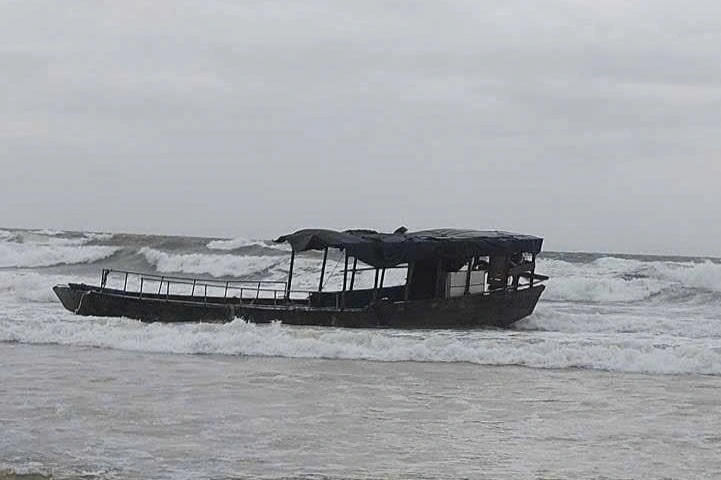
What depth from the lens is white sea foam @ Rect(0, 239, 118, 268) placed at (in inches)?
2275

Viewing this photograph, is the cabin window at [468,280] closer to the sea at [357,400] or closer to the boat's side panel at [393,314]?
the boat's side panel at [393,314]

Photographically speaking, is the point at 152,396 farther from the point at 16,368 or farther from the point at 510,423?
the point at 510,423

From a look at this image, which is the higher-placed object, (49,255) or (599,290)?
(599,290)

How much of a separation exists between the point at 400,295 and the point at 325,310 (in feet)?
9.94

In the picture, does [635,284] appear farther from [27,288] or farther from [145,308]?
[27,288]

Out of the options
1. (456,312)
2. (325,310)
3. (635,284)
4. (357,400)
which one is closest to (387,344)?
(325,310)

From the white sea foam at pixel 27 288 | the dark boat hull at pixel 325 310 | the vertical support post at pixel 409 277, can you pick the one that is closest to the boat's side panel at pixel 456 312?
the dark boat hull at pixel 325 310

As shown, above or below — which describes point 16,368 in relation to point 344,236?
below

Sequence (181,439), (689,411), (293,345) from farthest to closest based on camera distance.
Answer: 1. (293,345)
2. (689,411)
3. (181,439)

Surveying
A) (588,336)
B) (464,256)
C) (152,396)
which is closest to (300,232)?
(464,256)

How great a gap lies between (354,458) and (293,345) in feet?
31.7

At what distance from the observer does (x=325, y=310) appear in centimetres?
2222

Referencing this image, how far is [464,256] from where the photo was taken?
2259 cm

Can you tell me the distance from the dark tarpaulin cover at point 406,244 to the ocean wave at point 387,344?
191cm
